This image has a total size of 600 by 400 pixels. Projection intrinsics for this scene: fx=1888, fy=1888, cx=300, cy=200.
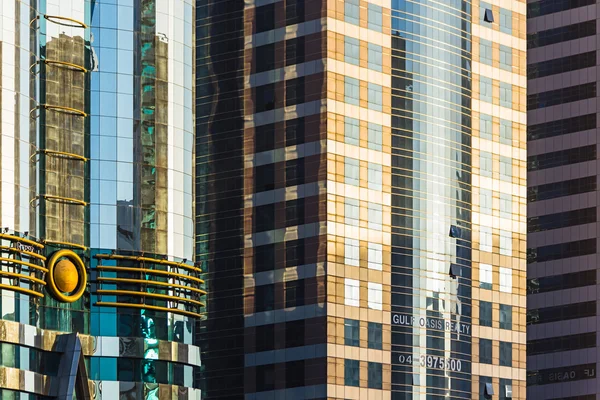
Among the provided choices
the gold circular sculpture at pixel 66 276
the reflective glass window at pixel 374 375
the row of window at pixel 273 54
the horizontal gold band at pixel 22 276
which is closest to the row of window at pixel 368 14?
the row of window at pixel 273 54

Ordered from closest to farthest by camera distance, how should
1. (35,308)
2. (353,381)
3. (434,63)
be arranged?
(35,308) → (353,381) → (434,63)

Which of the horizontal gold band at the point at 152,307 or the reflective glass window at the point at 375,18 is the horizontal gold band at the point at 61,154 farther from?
the reflective glass window at the point at 375,18

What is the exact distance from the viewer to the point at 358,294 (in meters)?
188

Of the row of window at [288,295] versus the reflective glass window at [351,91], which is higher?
the reflective glass window at [351,91]

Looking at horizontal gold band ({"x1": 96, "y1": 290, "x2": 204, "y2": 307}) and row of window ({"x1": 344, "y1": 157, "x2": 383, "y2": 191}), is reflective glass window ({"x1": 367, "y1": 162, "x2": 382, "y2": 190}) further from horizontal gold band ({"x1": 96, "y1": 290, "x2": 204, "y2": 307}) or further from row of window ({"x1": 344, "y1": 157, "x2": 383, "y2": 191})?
horizontal gold band ({"x1": 96, "y1": 290, "x2": 204, "y2": 307})

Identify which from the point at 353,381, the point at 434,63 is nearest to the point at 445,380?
the point at 353,381

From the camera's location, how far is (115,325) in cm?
15662

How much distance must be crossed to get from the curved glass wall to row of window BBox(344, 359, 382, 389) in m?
2.16

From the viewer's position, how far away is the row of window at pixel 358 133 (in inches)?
7500

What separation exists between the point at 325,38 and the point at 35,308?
5328 cm

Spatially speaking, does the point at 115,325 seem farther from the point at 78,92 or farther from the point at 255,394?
the point at 255,394

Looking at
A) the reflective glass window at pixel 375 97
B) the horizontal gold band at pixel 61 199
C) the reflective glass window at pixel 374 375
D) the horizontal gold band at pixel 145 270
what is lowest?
the reflective glass window at pixel 374 375

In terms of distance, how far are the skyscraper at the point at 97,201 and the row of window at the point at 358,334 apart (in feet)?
85.8

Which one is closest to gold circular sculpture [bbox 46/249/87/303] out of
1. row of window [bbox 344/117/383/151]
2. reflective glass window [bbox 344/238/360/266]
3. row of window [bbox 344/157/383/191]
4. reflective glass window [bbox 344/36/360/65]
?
reflective glass window [bbox 344/238/360/266]
